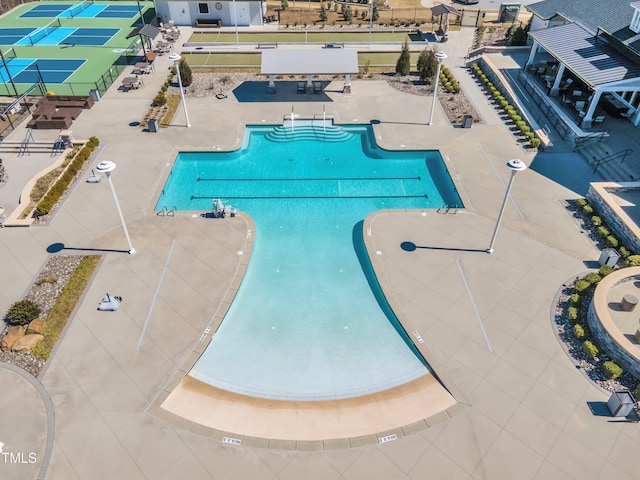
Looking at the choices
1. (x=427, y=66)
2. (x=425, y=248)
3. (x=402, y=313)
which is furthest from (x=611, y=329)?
(x=427, y=66)

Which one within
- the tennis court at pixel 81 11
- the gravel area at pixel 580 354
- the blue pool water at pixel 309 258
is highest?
the tennis court at pixel 81 11

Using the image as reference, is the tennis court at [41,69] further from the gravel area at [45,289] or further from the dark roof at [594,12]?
the dark roof at [594,12]

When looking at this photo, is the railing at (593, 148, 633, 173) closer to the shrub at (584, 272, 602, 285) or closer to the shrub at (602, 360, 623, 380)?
the shrub at (584, 272, 602, 285)

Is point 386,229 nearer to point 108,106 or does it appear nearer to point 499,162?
point 499,162

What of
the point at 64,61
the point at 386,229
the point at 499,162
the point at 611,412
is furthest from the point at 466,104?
the point at 64,61

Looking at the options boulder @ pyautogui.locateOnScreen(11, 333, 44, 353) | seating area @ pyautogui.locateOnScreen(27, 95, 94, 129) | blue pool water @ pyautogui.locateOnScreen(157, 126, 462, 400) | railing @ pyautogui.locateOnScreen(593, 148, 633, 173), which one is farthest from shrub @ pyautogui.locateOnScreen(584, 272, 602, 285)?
seating area @ pyautogui.locateOnScreen(27, 95, 94, 129)

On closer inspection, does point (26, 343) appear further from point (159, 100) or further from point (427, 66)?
point (427, 66)

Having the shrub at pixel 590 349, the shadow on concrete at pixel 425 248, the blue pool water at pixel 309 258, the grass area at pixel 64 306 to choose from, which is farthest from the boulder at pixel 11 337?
the shrub at pixel 590 349
